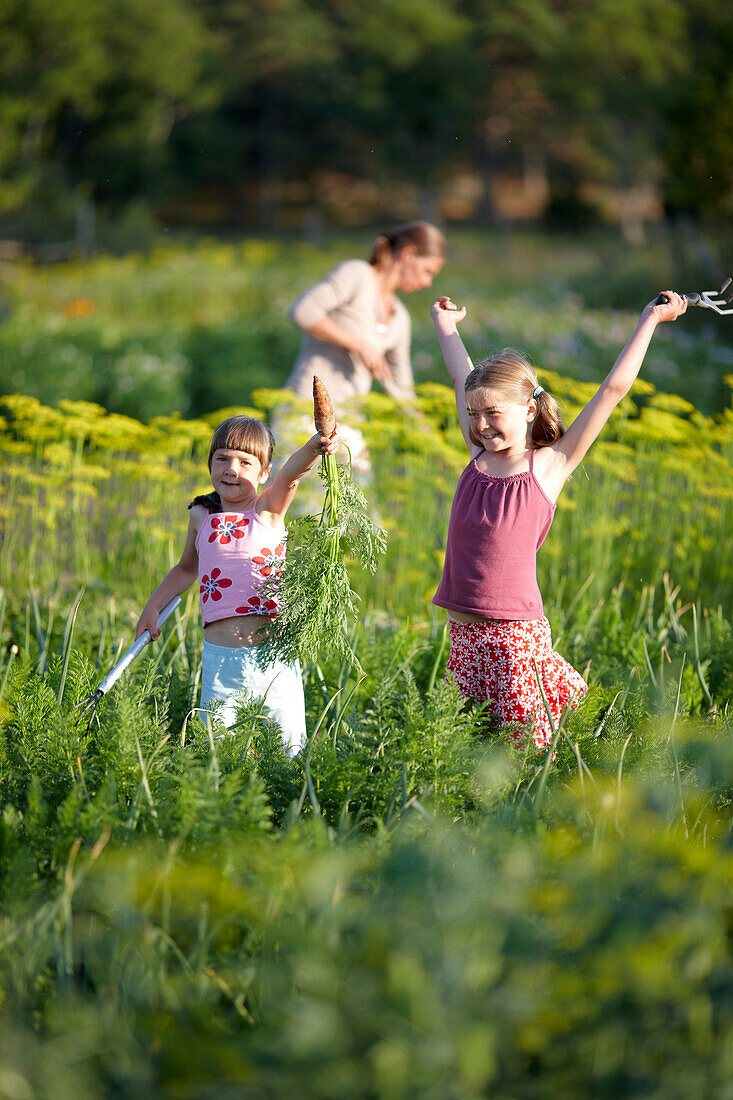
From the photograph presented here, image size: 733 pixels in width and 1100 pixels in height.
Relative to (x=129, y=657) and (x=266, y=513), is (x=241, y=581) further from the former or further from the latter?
(x=129, y=657)

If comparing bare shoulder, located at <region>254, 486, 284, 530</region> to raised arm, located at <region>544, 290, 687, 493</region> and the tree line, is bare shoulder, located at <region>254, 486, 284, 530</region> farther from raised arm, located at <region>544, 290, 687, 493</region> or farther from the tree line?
the tree line

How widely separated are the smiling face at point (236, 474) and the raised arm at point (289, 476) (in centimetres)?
4

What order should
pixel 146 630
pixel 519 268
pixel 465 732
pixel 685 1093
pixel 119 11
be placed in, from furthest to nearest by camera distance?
pixel 119 11
pixel 519 268
pixel 146 630
pixel 465 732
pixel 685 1093

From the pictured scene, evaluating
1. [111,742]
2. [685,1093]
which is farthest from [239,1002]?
[111,742]

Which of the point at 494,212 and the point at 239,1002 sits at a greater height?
the point at 494,212

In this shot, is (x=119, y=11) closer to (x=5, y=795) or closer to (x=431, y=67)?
(x=431, y=67)

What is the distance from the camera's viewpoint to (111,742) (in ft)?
6.21

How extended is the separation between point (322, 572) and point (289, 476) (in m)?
0.25

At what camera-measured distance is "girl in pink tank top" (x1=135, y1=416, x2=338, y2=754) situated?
7.05 feet

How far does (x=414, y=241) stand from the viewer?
3.64 m

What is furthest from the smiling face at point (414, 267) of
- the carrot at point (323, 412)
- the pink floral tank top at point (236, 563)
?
the carrot at point (323, 412)

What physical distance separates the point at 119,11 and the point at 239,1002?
87.9ft

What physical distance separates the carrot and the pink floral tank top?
39 centimetres

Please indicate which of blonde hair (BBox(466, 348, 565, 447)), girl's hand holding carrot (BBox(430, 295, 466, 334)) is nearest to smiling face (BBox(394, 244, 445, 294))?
girl's hand holding carrot (BBox(430, 295, 466, 334))
